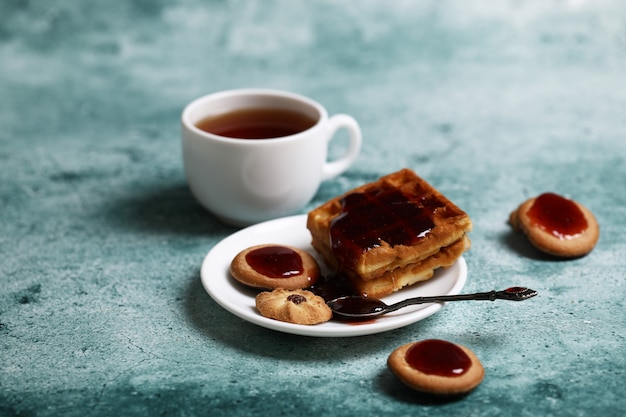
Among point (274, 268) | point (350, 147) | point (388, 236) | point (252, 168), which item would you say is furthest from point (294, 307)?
point (350, 147)

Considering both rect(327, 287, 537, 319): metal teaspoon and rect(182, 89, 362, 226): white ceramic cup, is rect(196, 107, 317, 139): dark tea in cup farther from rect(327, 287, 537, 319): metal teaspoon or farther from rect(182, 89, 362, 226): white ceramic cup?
rect(327, 287, 537, 319): metal teaspoon

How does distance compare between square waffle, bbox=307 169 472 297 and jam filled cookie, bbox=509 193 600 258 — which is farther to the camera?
jam filled cookie, bbox=509 193 600 258

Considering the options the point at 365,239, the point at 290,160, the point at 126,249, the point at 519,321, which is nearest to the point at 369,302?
the point at 365,239

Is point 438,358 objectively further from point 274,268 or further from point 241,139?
point 241,139

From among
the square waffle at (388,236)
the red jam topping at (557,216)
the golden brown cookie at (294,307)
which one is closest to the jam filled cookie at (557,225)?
the red jam topping at (557,216)

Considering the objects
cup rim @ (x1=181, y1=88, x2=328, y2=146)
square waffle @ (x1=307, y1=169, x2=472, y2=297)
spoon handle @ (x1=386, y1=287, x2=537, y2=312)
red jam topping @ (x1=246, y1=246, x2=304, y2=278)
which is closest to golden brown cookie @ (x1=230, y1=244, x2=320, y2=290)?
red jam topping @ (x1=246, y1=246, x2=304, y2=278)

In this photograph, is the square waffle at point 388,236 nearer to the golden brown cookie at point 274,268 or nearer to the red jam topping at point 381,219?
the red jam topping at point 381,219

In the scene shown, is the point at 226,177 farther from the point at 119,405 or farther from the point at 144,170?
the point at 119,405
